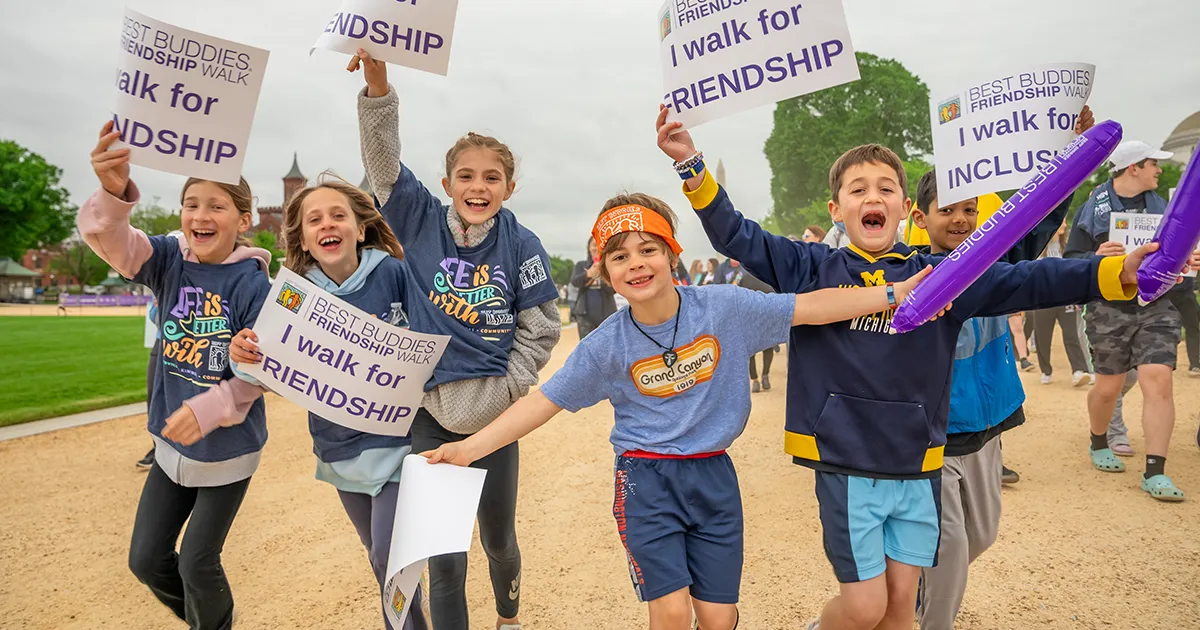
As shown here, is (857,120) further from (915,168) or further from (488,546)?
(488,546)

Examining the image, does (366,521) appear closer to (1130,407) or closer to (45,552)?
(45,552)

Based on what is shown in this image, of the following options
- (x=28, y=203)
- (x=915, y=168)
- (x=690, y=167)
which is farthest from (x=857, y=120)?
(x=28, y=203)

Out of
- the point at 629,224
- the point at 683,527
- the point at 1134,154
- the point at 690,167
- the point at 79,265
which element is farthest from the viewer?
the point at 79,265

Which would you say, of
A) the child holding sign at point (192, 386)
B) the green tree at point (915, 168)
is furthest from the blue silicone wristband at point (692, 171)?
the green tree at point (915, 168)

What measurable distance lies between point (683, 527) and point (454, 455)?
0.84 m

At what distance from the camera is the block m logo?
8.73 feet

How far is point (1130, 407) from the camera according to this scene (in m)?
7.49

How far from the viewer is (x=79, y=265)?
72562 millimetres

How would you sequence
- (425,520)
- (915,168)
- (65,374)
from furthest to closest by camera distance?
1. (915,168)
2. (65,374)
3. (425,520)

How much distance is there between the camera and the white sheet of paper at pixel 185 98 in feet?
9.51

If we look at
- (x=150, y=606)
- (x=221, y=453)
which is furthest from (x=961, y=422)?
(x=150, y=606)

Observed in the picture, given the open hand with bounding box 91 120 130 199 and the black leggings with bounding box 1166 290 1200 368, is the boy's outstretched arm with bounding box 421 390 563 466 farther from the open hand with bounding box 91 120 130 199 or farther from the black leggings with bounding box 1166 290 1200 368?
the black leggings with bounding box 1166 290 1200 368

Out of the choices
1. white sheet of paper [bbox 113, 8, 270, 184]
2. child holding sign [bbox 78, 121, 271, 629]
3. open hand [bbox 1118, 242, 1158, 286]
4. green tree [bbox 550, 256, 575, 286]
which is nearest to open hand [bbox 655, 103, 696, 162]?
open hand [bbox 1118, 242, 1158, 286]

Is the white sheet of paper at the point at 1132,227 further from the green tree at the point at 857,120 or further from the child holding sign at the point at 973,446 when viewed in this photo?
the green tree at the point at 857,120
